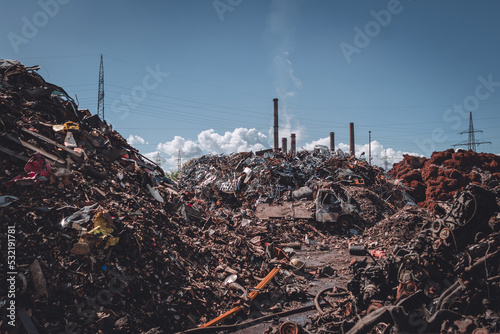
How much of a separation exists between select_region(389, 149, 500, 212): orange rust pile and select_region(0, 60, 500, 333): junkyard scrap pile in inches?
238

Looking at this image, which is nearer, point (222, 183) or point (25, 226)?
point (25, 226)

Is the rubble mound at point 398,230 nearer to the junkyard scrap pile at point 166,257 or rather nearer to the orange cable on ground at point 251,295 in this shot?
the junkyard scrap pile at point 166,257

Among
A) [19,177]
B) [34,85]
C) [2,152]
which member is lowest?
[19,177]

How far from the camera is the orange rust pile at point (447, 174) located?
1434 cm

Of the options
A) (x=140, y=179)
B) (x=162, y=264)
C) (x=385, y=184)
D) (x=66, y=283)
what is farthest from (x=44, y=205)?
(x=385, y=184)

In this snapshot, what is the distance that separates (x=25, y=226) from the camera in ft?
14.6

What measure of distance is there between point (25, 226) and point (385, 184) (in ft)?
52.8

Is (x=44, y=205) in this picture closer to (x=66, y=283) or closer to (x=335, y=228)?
(x=66, y=283)

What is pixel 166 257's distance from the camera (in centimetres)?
532

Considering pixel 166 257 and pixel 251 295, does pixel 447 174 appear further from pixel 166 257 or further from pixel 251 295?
pixel 166 257

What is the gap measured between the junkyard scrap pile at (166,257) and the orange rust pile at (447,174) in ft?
19.9

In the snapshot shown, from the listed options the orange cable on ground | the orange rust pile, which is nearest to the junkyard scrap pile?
the orange cable on ground

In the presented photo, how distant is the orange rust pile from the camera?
14340mm

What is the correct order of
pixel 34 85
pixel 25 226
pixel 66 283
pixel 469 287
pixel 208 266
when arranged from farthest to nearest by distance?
pixel 34 85
pixel 208 266
pixel 25 226
pixel 66 283
pixel 469 287
